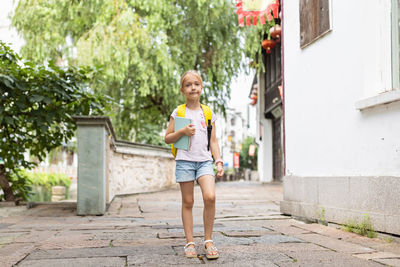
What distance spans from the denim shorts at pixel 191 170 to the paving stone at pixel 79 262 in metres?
0.70

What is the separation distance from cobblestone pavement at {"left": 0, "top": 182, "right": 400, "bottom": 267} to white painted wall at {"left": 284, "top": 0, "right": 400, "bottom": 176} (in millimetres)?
718

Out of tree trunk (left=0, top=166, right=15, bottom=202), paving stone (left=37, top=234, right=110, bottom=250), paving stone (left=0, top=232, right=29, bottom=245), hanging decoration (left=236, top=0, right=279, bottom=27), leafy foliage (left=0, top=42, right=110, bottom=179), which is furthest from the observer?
tree trunk (left=0, top=166, right=15, bottom=202)

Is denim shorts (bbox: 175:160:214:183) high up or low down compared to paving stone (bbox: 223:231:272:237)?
up

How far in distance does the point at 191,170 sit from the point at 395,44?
223cm

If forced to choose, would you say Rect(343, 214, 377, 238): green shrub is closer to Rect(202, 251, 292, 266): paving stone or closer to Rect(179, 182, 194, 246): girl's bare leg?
Rect(202, 251, 292, 266): paving stone

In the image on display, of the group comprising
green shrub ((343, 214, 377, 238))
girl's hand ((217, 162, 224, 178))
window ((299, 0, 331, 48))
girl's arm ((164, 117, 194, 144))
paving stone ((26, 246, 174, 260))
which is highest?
window ((299, 0, 331, 48))

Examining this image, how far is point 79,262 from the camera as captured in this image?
283 centimetres

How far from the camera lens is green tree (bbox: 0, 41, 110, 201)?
6.01 meters

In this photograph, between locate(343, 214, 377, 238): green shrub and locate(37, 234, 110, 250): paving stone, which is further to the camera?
locate(343, 214, 377, 238): green shrub

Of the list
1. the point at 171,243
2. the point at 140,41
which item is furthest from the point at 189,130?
the point at 140,41

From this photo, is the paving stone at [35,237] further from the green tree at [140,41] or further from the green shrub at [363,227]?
the green tree at [140,41]

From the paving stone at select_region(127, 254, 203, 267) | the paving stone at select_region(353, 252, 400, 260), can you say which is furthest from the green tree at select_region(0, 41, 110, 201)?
the paving stone at select_region(353, 252, 400, 260)

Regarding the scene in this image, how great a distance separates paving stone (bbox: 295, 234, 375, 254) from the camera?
10.7 feet

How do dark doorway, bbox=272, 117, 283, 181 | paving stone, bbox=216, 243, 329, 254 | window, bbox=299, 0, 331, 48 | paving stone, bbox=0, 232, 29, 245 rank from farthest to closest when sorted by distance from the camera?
dark doorway, bbox=272, 117, 283, 181
window, bbox=299, 0, 331, 48
paving stone, bbox=0, 232, 29, 245
paving stone, bbox=216, 243, 329, 254
